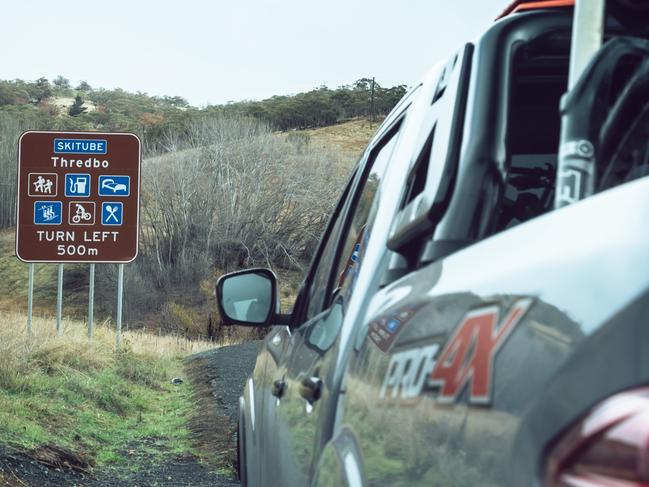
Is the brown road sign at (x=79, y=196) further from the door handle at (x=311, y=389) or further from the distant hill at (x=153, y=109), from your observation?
the distant hill at (x=153, y=109)

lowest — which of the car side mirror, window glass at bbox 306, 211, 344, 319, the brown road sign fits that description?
the brown road sign

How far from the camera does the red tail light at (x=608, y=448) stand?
2.55 ft

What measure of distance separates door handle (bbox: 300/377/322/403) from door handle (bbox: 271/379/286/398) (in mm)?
610

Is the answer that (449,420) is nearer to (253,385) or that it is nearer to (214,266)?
(253,385)

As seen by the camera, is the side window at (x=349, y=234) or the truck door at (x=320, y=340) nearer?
the truck door at (x=320, y=340)

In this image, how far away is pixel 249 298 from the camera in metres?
3.70

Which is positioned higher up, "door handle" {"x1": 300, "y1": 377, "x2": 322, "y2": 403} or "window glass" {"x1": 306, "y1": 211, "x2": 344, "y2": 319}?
"window glass" {"x1": 306, "y1": 211, "x2": 344, "y2": 319}

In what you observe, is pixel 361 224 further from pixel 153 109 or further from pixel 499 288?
pixel 153 109

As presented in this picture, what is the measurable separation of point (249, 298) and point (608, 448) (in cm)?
293

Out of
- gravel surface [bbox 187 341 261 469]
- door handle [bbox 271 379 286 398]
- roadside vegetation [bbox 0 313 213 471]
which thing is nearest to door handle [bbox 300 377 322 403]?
door handle [bbox 271 379 286 398]

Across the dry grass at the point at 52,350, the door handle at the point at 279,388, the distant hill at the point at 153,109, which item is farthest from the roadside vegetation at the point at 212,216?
the door handle at the point at 279,388

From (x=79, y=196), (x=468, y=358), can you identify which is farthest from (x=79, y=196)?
(x=468, y=358)

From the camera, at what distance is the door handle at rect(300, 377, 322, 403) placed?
2.34 metres

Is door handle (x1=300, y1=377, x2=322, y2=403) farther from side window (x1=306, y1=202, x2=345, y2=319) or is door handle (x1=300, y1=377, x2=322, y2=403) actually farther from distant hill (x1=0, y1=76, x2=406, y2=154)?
distant hill (x1=0, y1=76, x2=406, y2=154)
